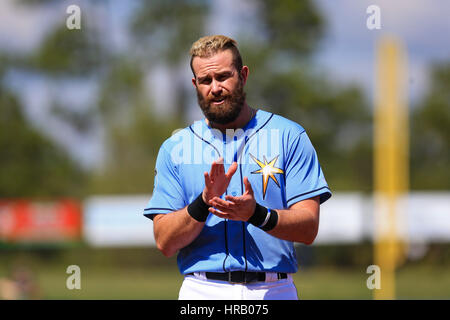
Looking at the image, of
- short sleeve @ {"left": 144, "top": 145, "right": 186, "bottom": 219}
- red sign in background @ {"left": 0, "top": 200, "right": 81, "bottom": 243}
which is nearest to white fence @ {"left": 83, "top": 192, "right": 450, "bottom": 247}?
red sign in background @ {"left": 0, "top": 200, "right": 81, "bottom": 243}

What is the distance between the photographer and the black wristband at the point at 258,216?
295 centimetres

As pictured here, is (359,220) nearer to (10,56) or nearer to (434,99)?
(434,99)

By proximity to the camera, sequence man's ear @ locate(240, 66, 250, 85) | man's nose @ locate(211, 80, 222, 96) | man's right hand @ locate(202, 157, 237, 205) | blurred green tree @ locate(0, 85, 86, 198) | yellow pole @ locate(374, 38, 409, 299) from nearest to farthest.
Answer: man's right hand @ locate(202, 157, 237, 205) → man's nose @ locate(211, 80, 222, 96) → man's ear @ locate(240, 66, 250, 85) → yellow pole @ locate(374, 38, 409, 299) → blurred green tree @ locate(0, 85, 86, 198)

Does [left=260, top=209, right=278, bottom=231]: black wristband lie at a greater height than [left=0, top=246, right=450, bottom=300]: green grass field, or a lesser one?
greater

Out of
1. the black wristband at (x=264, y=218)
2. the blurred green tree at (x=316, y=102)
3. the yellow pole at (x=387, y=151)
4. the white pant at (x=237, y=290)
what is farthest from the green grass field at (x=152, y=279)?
the black wristband at (x=264, y=218)

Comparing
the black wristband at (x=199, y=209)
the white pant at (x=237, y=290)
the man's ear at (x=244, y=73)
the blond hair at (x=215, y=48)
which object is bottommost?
the white pant at (x=237, y=290)

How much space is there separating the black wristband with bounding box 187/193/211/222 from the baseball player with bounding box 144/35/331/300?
0.03 m

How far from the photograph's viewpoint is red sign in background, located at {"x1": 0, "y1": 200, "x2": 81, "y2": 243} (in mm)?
23109

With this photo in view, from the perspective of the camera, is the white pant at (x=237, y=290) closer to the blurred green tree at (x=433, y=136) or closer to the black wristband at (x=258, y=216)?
the black wristband at (x=258, y=216)

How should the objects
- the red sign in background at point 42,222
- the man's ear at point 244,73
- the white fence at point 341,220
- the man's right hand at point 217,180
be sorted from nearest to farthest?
the man's right hand at point 217,180 → the man's ear at point 244,73 → the white fence at point 341,220 → the red sign in background at point 42,222

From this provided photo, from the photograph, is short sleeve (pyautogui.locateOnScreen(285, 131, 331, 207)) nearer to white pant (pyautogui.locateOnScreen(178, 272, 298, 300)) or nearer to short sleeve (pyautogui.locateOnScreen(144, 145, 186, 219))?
white pant (pyautogui.locateOnScreen(178, 272, 298, 300))

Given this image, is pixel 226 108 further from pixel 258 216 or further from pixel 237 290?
pixel 237 290

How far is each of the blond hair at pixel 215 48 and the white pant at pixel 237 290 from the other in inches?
39.4
